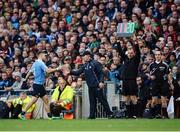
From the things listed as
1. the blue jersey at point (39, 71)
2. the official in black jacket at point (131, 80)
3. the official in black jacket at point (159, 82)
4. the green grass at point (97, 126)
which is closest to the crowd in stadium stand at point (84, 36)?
the official in black jacket at point (159, 82)

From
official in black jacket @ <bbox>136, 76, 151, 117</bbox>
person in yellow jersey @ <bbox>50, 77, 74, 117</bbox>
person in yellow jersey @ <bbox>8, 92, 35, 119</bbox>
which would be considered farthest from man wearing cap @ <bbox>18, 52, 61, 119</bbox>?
official in black jacket @ <bbox>136, 76, 151, 117</bbox>

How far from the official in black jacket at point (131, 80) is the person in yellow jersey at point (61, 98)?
1.67 metres

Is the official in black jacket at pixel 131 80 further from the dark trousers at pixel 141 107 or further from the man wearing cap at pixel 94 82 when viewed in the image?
the man wearing cap at pixel 94 82

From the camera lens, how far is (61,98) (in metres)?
23.2

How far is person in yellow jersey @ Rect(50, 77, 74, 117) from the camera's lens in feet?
75.7

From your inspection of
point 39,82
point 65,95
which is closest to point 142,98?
point 65,95

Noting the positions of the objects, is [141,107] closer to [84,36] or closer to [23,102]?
[23,102]

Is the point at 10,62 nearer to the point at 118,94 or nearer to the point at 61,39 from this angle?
the point at 61,39

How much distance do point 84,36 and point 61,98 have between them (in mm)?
4179

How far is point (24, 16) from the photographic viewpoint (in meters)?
29.6

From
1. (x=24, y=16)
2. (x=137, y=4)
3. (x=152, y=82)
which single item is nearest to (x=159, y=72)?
(x=152, y=82)

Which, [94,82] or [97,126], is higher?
[94,82]

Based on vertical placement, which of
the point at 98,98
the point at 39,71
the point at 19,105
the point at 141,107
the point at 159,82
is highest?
the point at 39,71

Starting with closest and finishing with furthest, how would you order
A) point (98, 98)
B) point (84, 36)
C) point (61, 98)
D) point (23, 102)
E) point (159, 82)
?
1. point (159, 82)
2. point (98, 98)
3. point (61, 98)
4. point (23, 102)
5. point (84, 36)
